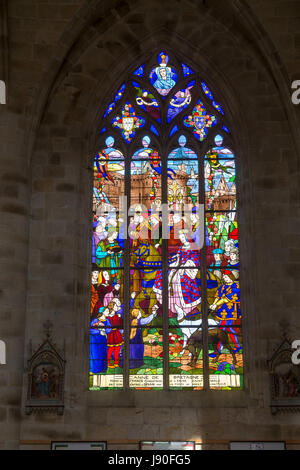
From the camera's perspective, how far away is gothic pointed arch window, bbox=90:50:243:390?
47.0 feet

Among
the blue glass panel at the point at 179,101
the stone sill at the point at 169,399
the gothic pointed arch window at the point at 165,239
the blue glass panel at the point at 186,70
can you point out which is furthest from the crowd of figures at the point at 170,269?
the blue glass panel at the point at 186,70

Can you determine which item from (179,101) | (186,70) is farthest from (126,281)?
(186,70)

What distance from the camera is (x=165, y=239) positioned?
14977 millimetres

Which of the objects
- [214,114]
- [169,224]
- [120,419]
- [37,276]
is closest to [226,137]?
[214,114]

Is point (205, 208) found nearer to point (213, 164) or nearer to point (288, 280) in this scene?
point (213, 164)

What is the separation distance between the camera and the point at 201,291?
1465cm

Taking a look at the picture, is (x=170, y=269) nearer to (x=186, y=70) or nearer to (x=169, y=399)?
(x=169, y=399)

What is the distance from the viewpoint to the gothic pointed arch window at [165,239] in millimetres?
14328

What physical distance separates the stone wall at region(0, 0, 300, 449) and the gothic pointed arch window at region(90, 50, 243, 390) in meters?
0.25

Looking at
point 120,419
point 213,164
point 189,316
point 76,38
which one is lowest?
point 120,419

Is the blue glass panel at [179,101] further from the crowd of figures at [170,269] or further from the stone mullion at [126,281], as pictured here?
the stone mullion at [126,281]

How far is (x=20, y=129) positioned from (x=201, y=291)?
401cm

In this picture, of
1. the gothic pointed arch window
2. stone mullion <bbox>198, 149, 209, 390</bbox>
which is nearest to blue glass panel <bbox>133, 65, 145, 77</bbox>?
A: the gothic pointed arch window

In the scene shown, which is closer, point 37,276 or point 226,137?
point 37,276
